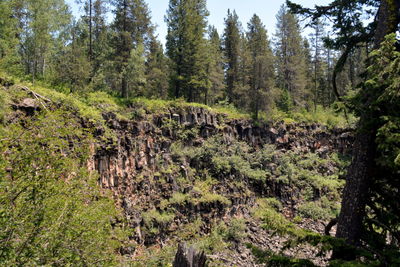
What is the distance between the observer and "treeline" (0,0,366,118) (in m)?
18.0

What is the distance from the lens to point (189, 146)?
20391 mm

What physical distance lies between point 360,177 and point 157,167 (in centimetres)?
1387

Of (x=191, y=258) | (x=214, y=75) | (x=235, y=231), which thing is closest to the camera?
(x=191, y=258)

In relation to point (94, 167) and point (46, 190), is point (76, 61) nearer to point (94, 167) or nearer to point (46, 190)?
point (94, 167)

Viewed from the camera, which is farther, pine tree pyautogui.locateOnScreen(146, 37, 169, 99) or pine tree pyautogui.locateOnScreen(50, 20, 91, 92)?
pine tree pyautogui.locateOnScreen(146, 37, 169, 99)

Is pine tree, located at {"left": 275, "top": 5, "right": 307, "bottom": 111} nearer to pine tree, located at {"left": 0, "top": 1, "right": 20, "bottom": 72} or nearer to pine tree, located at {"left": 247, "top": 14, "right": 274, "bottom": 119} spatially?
pine tree, located at {"left": 247, "top": 14, "right": 274, "bottom": 119}

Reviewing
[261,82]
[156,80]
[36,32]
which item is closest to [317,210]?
[261,82]

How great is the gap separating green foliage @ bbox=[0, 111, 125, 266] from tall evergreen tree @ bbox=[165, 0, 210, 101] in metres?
19.3

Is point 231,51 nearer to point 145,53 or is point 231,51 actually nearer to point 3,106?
point 145,53

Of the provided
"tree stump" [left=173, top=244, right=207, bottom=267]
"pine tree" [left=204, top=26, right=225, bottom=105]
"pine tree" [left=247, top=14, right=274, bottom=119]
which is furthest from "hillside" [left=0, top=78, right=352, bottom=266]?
"pine tree" [left=204, top=26, right=225, bottom=105]

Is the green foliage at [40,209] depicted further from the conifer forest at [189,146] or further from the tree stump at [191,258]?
the tree stump at [191,258]

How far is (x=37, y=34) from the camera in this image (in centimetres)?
1761

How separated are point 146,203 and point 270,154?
12.9 metres

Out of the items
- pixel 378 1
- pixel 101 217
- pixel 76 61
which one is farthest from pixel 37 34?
pixel 378 1
